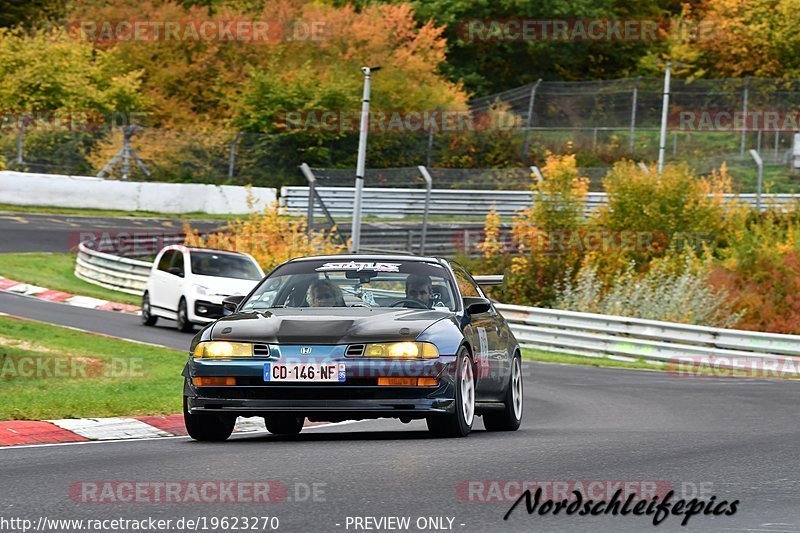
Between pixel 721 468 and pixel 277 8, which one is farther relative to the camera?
pixel 277 8

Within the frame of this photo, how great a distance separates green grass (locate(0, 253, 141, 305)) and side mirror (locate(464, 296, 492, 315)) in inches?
862

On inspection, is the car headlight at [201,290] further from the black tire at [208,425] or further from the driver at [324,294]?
the black tire at [208,425]

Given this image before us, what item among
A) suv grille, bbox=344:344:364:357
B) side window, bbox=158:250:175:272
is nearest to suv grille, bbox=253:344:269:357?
suv grille, bbox=344:344:364:357

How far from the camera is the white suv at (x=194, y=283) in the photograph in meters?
26.0

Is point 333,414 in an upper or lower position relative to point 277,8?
lower

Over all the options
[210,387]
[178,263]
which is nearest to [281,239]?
[178,263]

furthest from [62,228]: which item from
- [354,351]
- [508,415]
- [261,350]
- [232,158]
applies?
[354,351]

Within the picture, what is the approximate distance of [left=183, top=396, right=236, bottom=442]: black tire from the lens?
35.4ft

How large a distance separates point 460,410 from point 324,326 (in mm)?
1208

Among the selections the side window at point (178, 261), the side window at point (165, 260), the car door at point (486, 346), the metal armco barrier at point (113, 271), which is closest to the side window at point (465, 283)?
the car door at point (486, 346)

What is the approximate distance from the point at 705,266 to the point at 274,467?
75.6ft

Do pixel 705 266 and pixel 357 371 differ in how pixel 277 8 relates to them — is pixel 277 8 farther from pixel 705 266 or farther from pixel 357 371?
pixel 357 371

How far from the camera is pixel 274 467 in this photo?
8867mm

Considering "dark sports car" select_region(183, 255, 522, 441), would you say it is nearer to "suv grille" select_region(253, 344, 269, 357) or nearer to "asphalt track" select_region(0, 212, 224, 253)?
"suv grille" select_region(253, 344, 269, 357)
